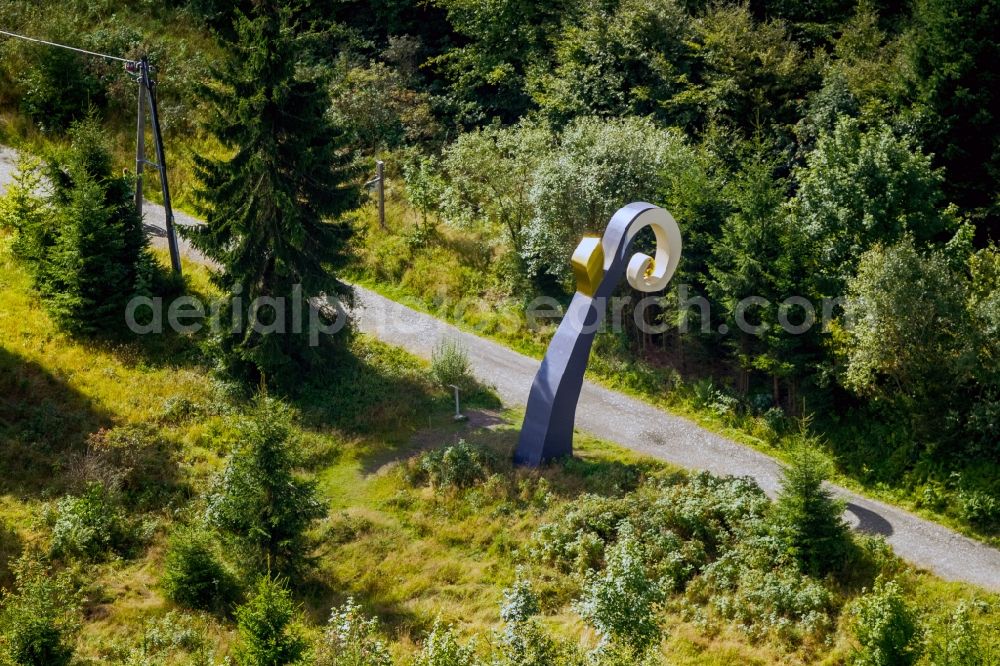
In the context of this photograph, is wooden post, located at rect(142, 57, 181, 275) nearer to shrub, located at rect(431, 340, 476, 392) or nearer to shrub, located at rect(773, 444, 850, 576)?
shrub, located at rect(431, 340, 476, 392)

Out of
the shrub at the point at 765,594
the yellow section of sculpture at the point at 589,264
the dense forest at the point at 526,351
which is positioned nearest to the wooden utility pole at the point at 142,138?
the dense forest at the point at 526,351

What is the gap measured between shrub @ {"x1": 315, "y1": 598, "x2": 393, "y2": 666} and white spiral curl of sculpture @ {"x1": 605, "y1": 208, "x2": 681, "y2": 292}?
9.13 meters

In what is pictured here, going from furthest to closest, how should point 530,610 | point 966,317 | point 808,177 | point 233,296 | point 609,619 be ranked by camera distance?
point 808,177, point 233,296, point 966,317, point 530,610, point 609,619

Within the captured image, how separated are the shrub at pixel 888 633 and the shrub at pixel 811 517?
3296 mm

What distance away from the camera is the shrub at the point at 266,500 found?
1945 cm

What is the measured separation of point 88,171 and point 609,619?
798 inches

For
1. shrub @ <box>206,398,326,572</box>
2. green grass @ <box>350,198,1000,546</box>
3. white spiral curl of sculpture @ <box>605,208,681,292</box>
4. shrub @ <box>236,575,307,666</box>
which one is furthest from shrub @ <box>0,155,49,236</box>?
shrub @ <box>236,575,307,666</box>

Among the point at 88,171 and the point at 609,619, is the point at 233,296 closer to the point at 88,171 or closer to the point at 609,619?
the point at 88,171

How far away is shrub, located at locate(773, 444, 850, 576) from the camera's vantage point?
2033cm

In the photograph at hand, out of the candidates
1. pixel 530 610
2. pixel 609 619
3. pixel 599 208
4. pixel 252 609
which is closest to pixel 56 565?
pixel 252 609

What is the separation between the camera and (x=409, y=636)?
62.8 feet

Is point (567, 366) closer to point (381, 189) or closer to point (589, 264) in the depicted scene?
point (589, 264)

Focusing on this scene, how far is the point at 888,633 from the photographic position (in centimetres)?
1652

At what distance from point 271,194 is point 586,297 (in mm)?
8653
